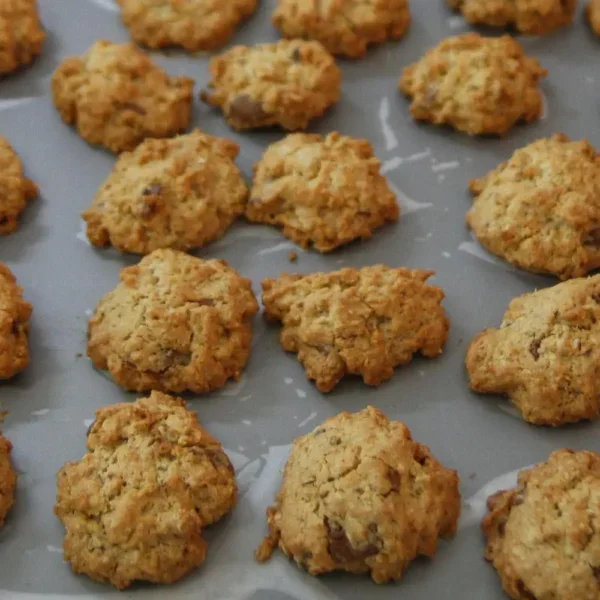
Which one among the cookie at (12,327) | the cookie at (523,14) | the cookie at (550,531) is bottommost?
the cookie at (550,531)

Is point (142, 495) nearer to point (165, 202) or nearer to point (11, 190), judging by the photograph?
point (165, 202)

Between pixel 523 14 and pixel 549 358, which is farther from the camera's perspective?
pixel 523 14

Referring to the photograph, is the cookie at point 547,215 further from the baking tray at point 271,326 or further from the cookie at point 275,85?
the cookie at point 275,85

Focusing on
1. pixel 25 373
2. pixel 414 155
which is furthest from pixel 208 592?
pixel 414 155

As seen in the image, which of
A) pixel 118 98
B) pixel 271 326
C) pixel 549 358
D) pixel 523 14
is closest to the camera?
pixel 549 358

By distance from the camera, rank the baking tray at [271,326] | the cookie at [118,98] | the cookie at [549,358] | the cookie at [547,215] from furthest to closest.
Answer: the cookie at [118,98] → the cookie at [547,215] → the cookie at [549,358] → the baking tray at [271,326]

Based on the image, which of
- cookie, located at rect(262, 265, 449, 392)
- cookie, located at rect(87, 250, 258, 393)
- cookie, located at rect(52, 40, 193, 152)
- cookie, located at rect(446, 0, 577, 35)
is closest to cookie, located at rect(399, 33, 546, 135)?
cookie, located at rect(446, 0, 577, 35)

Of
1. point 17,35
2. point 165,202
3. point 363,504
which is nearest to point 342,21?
point 165,202

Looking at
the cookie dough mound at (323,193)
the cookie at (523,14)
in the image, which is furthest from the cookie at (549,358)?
the cookie at (523,14)

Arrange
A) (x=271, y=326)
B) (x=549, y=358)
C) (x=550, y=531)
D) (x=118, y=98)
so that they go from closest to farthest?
(x=550, y=531), (x=549, y=358), (x=271, y=326), (x=118, y=98)
